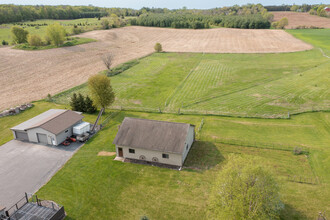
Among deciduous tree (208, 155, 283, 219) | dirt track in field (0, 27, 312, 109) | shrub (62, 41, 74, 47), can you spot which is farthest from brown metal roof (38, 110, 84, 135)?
shrub (62, 41, 74, 47)

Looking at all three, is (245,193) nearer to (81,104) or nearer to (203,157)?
(203,157)

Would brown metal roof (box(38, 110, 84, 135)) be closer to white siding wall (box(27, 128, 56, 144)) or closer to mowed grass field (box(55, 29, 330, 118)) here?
white siding wall (box(27, 128, 56, 144))

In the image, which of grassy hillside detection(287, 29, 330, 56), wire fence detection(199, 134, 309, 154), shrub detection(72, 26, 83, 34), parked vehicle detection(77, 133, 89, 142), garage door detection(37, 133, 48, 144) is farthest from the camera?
shrub detection(72, 26, 83, 34)

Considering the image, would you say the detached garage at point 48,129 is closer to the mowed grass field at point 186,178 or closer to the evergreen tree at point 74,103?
the mowed grass field at point 186,178

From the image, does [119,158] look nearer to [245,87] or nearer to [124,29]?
[245,87]

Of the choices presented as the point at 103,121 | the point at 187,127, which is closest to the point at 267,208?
the point at 187,127

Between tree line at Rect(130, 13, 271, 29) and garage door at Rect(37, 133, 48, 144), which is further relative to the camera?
tree line at Rect(130, 13, 271, 29)

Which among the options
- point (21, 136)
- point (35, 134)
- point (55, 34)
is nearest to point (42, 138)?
point (35, 134)
